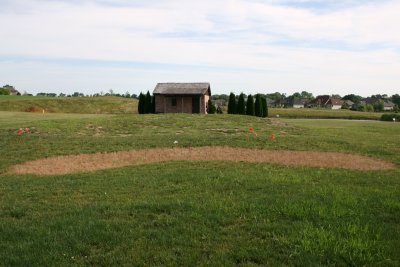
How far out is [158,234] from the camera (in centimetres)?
604

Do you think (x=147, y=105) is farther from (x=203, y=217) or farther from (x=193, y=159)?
(x=203, y=217)

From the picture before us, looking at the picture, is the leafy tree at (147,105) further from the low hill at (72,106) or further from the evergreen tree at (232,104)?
the low hill at (72,106)

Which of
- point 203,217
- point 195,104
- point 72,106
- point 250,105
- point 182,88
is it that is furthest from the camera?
point 72,106

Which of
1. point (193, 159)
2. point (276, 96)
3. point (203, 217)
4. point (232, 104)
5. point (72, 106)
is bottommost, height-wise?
point (193, 159)

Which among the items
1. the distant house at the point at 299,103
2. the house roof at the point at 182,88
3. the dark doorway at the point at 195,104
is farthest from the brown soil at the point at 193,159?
the distant house at the point at 299,103

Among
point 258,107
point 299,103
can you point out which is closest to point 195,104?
point 258,107

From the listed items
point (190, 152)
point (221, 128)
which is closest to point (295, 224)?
point (190, 152)

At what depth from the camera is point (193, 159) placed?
595 inches

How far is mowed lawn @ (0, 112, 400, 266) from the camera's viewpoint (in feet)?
17.3

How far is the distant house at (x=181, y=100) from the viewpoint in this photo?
47.5 meters

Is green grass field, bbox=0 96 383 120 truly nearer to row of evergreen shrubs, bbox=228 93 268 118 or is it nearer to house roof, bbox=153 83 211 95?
row of evergreen shrubs, bbox=228 93 268 118

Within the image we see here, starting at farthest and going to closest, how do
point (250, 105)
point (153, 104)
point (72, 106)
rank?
1. point (72, 106)
2. point (250, 105)
3. point (153, 104)

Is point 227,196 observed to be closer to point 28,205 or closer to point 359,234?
point 359,234

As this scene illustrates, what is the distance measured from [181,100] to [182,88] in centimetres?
144
